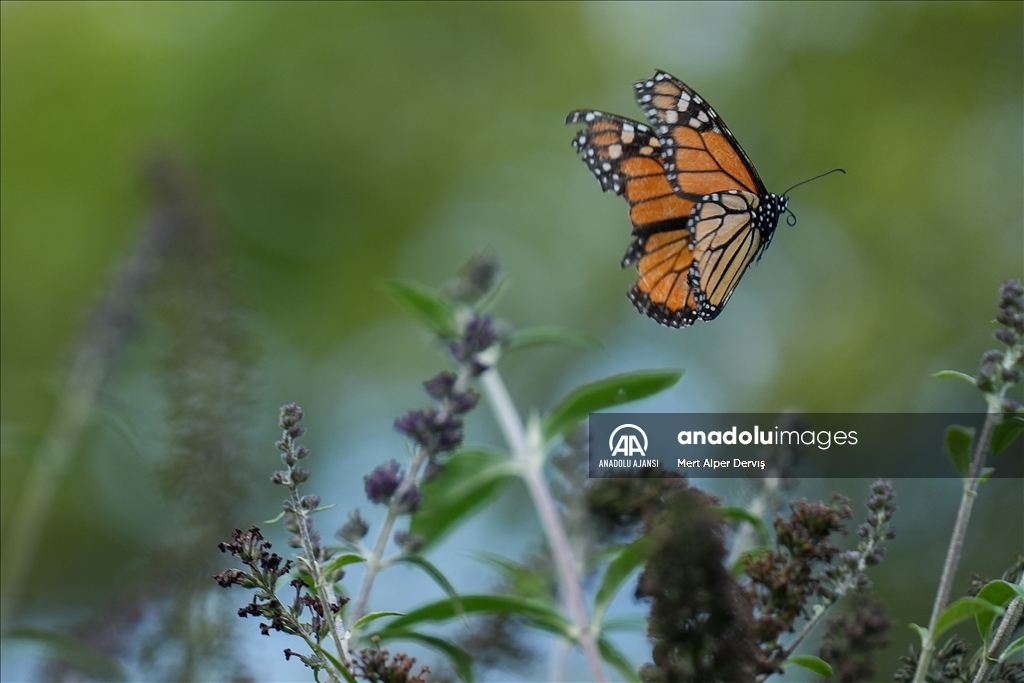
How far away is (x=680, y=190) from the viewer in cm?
192

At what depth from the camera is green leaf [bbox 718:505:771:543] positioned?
100 cm

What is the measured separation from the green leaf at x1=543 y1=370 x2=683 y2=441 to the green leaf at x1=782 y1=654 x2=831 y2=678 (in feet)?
1.35

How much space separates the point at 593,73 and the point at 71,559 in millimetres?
4237

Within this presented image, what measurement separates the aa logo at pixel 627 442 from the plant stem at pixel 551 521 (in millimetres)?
101

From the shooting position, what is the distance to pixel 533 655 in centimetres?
118

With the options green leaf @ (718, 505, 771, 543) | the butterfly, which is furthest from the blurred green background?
green leaf @ (718, 505, 771, 543)

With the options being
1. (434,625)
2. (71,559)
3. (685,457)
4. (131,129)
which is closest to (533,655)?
(434,625)

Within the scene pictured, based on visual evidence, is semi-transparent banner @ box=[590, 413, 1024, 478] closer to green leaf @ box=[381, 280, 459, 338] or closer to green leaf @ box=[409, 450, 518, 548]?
green leaf @ box=[409, 450, 518, 548]

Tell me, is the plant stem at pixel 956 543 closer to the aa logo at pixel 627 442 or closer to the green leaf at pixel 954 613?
the green leaf at pixel 954 613

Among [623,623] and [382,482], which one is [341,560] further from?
[623,623]

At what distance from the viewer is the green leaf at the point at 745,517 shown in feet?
3.28

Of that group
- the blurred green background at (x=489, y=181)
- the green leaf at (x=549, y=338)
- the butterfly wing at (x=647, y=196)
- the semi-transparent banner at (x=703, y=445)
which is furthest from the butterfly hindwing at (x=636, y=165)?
the blurred green background at (x=489, y=181)

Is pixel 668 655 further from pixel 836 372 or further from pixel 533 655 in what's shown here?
pixel 836 372

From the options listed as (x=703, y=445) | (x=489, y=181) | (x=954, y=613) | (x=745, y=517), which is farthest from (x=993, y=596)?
(x=489, y=181)
